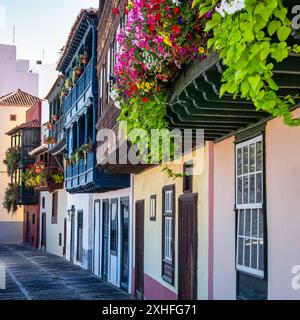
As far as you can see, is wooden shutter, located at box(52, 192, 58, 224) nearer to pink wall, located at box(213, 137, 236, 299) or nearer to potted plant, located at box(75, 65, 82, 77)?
potted plant, located at box(75, 65, 82, 77)

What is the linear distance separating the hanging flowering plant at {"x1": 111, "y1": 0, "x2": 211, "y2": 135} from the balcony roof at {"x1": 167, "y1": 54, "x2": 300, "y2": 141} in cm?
17

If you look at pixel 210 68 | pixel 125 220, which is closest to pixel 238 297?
pixel 210 68

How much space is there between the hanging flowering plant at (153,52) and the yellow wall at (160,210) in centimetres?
244

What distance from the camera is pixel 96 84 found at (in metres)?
21.3

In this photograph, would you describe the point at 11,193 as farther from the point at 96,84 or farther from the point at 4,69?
the point at 96,84

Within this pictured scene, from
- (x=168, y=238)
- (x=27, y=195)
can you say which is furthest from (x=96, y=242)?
(x=27, y=195)

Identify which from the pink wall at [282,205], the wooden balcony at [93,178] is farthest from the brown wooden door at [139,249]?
the pink wall at [282,205]

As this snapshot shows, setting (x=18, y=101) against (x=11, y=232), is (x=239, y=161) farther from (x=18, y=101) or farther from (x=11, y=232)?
(x=18, y=101)

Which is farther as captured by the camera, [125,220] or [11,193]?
[11,193]

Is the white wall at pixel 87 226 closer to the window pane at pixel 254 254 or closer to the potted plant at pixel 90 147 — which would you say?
the potted plant at pixel 90 147

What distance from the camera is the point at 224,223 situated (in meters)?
9.66

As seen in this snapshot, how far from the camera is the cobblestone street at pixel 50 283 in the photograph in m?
18.6

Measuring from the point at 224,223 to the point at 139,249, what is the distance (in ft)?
25.5
